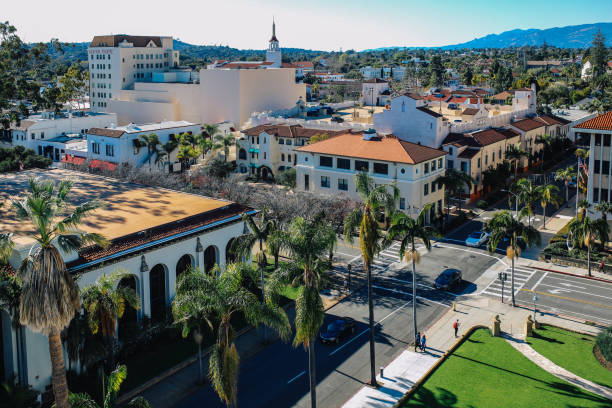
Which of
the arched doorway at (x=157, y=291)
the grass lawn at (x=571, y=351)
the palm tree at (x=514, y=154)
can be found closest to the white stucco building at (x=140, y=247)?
the arched doorway at (x=157, y=291)

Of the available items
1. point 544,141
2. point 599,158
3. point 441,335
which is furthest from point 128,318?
point 544,141

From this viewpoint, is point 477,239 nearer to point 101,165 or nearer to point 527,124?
point 527,124

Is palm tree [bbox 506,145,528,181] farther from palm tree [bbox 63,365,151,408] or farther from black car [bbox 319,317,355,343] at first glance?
palm tree [bbox 63,365,151,408]

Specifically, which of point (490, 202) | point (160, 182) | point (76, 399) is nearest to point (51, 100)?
point (160, 182)

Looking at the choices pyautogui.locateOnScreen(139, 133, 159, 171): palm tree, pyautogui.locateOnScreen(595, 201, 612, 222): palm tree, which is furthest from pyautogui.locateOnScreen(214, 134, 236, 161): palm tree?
pyautogui.locateOnScreen(595, 201, 612, 222): palm tree

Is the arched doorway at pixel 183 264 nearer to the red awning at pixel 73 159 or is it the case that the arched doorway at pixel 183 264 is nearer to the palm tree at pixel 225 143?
the red awning at pixel 73 159

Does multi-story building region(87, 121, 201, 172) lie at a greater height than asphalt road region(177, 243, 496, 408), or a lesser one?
greater

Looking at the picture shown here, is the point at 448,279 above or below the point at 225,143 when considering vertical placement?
below
